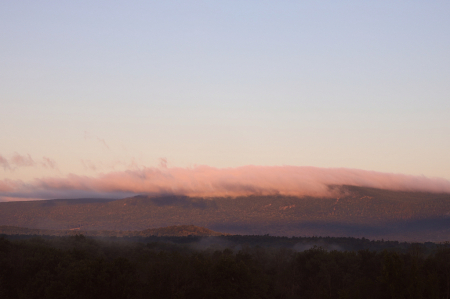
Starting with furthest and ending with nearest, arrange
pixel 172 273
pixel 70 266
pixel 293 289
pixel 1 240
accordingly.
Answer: pixel 1 240 < pixel 293 289 < pixel 70 266 < pixel 172 273

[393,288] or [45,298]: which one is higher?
[393,288]

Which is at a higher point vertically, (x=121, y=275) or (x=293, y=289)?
(x=121, y=275)

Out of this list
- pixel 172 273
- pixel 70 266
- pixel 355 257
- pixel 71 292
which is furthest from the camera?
pixel 355 257

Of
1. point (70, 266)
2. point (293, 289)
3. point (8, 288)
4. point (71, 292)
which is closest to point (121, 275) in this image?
point (71, 292)

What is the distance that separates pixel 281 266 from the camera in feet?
474

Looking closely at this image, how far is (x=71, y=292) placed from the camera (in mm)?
85562

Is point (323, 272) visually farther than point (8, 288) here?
Yes

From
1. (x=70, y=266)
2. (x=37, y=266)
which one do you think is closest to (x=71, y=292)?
(x=70, y=266)

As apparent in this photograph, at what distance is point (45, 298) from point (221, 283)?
3423cm

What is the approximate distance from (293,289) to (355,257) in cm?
3190

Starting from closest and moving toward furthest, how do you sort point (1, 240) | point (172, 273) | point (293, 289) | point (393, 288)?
point (393, 288), point (172, 273), point (293, 289), point (1, 240)

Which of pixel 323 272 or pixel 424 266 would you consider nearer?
pixel 424 266

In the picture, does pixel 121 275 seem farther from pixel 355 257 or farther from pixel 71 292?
pixel 355 257

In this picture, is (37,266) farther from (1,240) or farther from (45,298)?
(1,240)
